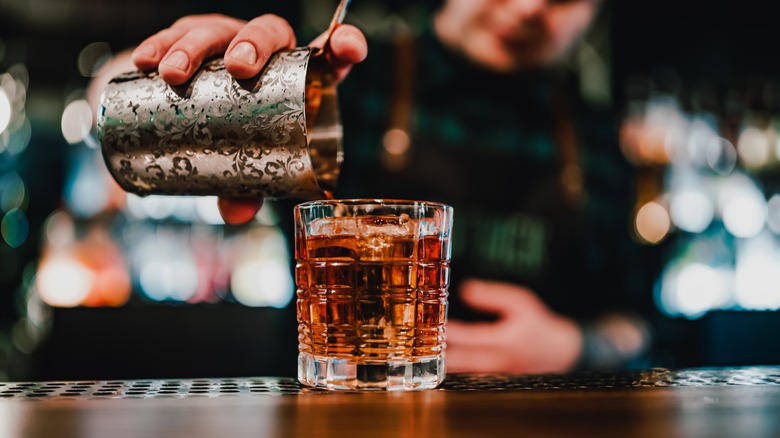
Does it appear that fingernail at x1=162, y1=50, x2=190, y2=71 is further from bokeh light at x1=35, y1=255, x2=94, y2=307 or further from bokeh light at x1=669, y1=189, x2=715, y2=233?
bokeh light at x1=669, y1=189, x2=715, y2=233

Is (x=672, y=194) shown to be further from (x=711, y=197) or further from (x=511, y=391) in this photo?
(x=511, y=391)

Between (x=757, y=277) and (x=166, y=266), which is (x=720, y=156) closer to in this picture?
(x=757, y=277)

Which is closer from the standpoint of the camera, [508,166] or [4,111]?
[508,166]

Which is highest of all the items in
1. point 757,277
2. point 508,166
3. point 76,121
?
point 76,121

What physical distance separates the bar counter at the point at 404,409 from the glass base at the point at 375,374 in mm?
31

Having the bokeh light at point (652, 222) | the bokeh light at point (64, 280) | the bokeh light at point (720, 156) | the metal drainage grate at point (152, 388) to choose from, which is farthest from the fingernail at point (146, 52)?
the bokeh light at point (720, 156)

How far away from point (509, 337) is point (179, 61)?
1396 millimetres

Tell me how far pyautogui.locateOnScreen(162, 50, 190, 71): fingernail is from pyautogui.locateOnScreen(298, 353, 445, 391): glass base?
1.37 ft

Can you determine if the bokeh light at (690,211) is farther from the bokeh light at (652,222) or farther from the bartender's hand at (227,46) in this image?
the bartender's hand at (227,46)

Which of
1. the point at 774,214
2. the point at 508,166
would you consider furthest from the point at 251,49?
the point at 774,214

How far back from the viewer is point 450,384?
3.13ft

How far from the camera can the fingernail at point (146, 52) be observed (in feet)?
3.39

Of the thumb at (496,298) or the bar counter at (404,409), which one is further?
the thumb at (496,298)

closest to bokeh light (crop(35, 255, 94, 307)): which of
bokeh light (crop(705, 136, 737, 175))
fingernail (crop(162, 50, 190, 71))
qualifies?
fingernail (crop(162, 50, 190, 71))
